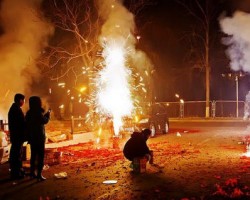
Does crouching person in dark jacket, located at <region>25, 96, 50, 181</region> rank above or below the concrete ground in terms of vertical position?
above

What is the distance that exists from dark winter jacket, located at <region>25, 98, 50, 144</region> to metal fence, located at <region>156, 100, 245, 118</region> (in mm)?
27188

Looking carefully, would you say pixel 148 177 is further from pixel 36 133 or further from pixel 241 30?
pixel 241 30

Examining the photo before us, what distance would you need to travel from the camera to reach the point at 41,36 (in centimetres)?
2075

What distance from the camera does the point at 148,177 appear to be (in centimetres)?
1014

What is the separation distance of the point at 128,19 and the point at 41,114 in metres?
15.7

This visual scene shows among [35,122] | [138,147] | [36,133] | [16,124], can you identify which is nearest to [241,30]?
[138,147]

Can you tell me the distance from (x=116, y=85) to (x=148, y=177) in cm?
1026

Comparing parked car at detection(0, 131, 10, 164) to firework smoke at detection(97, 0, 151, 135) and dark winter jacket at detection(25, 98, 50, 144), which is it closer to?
dark winter jacket at detection(25, 98, 50, 144)

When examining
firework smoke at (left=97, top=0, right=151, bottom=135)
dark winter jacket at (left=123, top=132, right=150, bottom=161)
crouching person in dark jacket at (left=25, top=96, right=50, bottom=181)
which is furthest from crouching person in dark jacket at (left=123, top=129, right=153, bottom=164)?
firework smoke at (left=97, top=0, right=151, bottom=135)

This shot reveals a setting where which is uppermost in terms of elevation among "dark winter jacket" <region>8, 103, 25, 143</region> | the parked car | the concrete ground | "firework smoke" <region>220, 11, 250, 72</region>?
"firework smoke" <region>220, 11, 250, 72</region>

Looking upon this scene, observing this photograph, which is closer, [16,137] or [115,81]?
[16,137]

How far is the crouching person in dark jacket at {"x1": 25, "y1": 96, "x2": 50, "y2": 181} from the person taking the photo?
388 inches

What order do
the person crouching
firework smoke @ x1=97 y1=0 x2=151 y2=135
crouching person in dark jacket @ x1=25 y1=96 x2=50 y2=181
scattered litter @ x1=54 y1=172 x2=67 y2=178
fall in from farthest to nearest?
firework smoke @ x1=97 y1=0 x2=151 y2=135
the person crouching
scattered litter @ x1=54 y1=172 x2=67 y2=178
crouching person in dark jacket @ x1=25 y1=96 x2=50 y2=181

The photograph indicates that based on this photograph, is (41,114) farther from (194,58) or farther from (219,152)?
(194,58)
